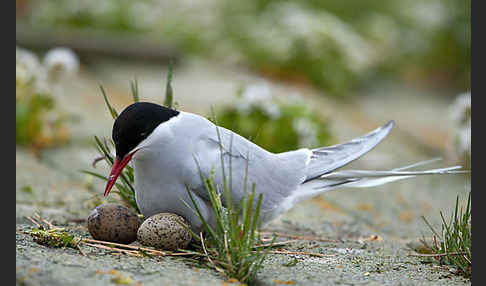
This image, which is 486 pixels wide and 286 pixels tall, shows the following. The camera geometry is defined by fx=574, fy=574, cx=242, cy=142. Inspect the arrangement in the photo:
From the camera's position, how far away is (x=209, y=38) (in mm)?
8312

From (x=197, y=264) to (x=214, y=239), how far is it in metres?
0.11

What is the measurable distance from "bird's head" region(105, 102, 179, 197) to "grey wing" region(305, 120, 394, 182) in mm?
778

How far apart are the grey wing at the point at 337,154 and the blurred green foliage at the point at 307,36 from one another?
4573 millimetres

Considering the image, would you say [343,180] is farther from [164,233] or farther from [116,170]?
[116,170]

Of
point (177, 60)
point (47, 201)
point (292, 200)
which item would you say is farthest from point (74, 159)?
point (177, 60)

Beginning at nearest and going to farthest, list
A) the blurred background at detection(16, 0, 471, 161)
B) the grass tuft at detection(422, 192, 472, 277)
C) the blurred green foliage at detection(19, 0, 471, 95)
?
the grass tuft at detection(422, 192, 472, 277) → the blurred background at detection(16, 0, 471, 161) → the blurred green foliage at detection(19, 0, 471, 95)

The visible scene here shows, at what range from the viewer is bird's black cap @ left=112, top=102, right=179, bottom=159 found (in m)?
2.08

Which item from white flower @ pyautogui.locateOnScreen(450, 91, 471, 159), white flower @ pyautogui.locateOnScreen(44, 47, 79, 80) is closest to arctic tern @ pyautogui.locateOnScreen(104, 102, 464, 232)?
white flower @ pyautogui.locateOnScreen(450, 91, 471, 159)

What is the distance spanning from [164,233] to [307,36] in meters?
5.48

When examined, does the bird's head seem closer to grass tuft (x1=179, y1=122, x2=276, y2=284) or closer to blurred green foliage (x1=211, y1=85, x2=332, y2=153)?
grass tuft (x1=179, y1=122, x2=276, y2=284)

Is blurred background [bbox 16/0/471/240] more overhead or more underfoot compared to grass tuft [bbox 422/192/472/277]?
more overhead

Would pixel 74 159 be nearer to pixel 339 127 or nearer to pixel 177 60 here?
pixel 339 127

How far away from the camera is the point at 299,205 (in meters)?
3.71

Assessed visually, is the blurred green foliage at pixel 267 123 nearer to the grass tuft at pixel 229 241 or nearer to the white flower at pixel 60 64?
the white flower at pixel 60 64
